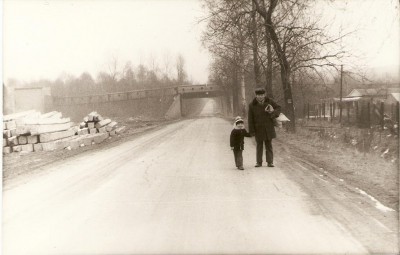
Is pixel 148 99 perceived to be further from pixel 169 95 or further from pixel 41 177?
pixel 41 177

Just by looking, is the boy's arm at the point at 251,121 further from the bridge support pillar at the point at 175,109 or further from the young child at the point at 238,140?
the bridge support pillar at the point at 175,109

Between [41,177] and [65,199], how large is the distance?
2.27 metres

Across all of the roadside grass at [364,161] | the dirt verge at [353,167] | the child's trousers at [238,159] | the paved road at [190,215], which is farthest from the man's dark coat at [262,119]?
the roadside grass at [364,161]

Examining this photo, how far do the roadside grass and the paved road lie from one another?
54 cm

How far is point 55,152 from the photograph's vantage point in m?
13.6

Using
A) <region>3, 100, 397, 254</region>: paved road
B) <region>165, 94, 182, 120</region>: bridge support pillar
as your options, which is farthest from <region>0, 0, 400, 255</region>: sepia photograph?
<region>165, 94, 182, 120</region>: bridge support pillar

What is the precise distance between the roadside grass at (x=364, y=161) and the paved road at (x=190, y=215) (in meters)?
0.54

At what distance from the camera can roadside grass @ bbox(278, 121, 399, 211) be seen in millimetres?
7307

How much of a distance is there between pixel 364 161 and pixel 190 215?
6.20 m

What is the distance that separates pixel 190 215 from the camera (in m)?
6.00

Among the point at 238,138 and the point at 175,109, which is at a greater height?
the point at 238,138

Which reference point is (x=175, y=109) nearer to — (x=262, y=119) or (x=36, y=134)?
(x=36, y=134)

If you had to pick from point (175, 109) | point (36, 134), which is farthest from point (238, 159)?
point (175, 109)

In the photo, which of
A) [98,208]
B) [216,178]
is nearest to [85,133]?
[216,178]
